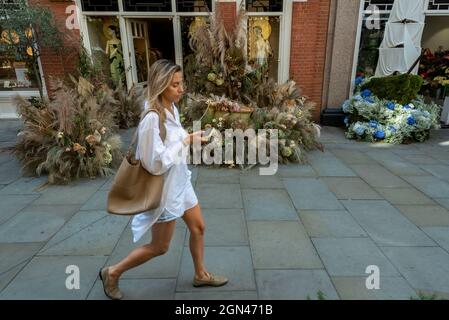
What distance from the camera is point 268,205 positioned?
12.5ft

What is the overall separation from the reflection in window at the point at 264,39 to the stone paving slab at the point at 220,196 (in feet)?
13.6

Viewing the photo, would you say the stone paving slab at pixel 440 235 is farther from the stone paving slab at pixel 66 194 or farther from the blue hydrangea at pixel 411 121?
the stone paving slab at pixel 66 194

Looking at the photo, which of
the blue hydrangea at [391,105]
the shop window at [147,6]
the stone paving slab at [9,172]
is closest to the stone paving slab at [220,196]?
the stone paving slab at [9,172]

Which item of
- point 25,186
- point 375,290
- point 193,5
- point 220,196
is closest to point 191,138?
point 375,290

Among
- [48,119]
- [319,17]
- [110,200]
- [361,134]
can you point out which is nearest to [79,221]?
[110,200]

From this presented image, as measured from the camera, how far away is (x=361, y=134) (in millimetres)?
6527

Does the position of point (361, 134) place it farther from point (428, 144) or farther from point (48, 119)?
point (48, 119)

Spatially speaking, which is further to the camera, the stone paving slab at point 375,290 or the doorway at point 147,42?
the doorway at point 147,42

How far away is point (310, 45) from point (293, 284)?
244 inches

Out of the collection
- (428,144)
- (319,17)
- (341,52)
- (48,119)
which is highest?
(319,17)

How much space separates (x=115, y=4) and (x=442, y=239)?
7577mm

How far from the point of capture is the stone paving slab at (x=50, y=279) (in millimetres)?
2381

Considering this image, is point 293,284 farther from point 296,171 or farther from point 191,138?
point 296,171

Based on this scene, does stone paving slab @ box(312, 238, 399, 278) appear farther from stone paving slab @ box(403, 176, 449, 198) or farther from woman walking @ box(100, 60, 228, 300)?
stone paving slab @ box(403, 176, 449, 198)
